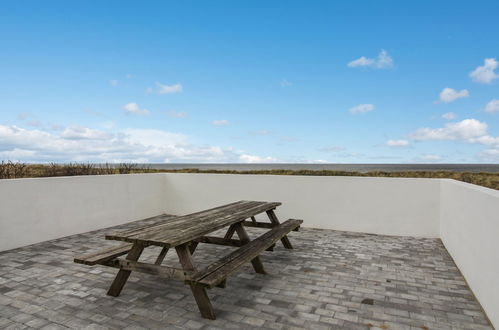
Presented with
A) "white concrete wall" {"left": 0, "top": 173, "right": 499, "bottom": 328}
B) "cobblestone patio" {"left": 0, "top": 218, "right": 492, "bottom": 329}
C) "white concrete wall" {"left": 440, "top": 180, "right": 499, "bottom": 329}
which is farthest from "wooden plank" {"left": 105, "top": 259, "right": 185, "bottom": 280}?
"white concrete wall" {"left": 0, "top": 173, "right": 499, "bottom": 328}

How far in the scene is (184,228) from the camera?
3.05 meters

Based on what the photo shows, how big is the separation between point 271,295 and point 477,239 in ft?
6.62

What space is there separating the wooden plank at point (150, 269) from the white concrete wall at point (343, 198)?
3824 millimetres

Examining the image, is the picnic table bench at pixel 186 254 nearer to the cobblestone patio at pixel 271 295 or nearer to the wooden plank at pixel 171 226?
the wooden plank at pixel 171 226

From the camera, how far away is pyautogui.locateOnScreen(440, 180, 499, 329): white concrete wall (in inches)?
95.3

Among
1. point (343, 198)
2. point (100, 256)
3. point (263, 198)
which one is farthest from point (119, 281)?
point (343, 198)

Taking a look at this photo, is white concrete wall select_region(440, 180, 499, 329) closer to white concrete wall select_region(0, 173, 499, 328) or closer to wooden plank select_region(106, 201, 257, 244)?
white concrete wall select_region(0, 173, 499, 328)

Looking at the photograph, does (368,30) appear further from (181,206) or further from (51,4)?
(51,4)

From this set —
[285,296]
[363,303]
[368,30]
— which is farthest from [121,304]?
[368,30]

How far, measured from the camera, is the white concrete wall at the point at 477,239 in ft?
7.95

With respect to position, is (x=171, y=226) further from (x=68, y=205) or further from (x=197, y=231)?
(x=68, y=205)

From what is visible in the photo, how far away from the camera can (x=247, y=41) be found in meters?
9.60

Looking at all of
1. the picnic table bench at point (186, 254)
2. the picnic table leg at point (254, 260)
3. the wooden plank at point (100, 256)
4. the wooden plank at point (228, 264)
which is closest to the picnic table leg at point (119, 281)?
the picnic table bench at point (186, 254)

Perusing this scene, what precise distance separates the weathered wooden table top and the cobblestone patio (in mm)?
585
